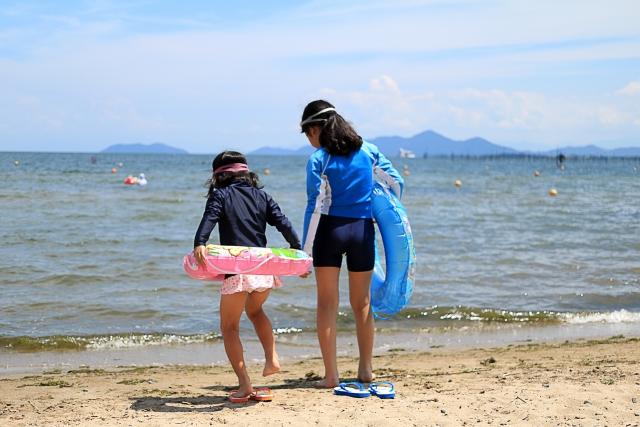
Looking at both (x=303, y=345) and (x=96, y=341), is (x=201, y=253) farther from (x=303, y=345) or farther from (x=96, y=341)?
(x=96, y=341)

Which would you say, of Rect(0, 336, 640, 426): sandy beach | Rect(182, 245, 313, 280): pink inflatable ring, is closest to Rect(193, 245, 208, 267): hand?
Rect(182, 245, 313, 280): pink inflatable ring

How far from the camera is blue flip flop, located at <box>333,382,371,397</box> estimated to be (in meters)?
5.26

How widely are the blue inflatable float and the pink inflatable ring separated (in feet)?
2.69

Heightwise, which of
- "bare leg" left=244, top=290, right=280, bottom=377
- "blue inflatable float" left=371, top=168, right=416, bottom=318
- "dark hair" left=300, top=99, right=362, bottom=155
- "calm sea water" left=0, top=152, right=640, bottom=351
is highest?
"dark hair" left=300, top=99, right=362, bottom=155

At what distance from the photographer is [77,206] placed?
23484mm

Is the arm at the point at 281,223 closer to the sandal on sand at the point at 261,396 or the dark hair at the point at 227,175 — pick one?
the dark hair at the point at 227,175

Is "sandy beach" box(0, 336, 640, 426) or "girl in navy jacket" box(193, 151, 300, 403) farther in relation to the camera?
"girl in navy jacket" box(193, 151, 300, 403)

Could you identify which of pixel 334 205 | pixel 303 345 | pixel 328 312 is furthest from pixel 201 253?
pixel 303 345

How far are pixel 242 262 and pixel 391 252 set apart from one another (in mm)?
1281

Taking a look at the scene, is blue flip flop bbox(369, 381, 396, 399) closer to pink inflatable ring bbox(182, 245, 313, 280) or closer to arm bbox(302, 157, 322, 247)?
pink inflatable ring bbox(182, 245, 313, 280)

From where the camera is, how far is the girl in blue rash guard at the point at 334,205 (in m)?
5.30

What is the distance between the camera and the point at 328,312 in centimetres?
554

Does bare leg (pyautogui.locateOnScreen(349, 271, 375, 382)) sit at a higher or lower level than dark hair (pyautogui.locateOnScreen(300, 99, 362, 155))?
lower

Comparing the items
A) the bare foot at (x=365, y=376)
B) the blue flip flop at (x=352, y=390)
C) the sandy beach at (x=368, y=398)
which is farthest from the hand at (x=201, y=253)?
the bare foot at (x=365, y=376)
